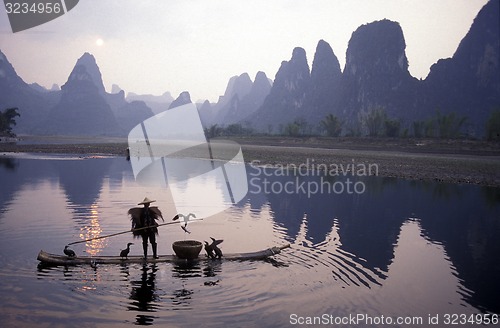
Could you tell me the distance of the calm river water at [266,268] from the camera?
7.53 meters

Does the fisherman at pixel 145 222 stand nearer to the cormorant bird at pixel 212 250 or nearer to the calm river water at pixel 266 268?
the calm river water at pixel 266 268

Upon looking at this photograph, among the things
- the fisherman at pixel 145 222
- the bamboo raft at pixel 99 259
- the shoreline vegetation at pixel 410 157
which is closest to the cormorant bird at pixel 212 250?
the bamboo raft at pixel 99 259

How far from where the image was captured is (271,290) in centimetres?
879

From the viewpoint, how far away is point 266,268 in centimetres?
1027

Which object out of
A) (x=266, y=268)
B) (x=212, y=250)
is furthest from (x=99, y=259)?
(x=266, y=268)

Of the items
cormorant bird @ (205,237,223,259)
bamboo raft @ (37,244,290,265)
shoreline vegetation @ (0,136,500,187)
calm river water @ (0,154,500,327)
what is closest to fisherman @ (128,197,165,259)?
bamboo raft @ (37,244,290,265)

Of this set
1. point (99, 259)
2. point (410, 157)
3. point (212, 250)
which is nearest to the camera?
point (99, 259)

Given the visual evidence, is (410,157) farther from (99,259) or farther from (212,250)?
(99,259)

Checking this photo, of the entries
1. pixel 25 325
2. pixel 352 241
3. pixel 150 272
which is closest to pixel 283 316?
pixel 150 272

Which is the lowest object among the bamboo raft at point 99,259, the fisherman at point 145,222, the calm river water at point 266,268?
the calm river water at point 266,268

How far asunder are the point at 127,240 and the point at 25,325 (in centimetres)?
616

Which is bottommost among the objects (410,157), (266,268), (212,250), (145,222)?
(266,268)

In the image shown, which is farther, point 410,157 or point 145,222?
point 410,157

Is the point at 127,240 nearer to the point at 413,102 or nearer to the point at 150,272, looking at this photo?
the point at 150,272
